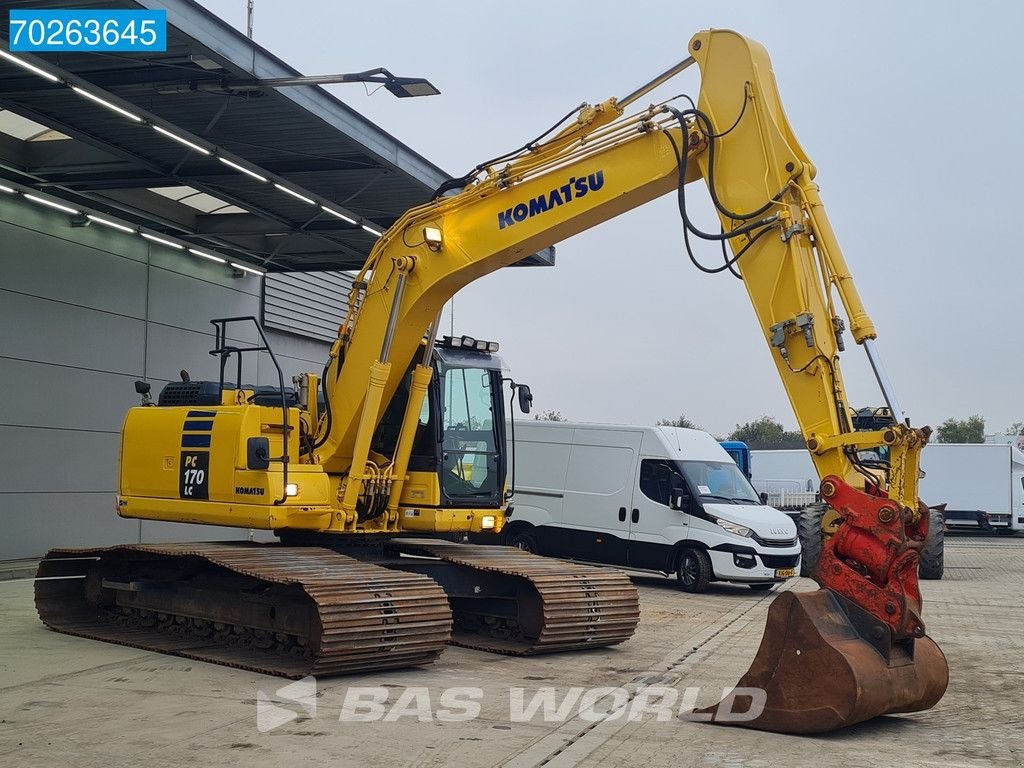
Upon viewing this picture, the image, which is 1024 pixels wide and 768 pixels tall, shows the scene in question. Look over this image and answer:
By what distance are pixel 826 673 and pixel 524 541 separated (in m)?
11.6

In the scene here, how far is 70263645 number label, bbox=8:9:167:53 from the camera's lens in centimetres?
1101

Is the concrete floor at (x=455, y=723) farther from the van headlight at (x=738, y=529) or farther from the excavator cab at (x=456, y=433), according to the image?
the van headlight at (x=738, y=529)

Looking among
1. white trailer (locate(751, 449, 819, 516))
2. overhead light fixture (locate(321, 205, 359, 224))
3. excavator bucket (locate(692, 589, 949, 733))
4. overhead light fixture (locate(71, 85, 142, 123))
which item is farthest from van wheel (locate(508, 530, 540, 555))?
white trailer (locate(751, 449, 819, 516))

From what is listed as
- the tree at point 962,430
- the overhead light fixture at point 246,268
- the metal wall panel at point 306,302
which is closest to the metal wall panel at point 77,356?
the overhead light fixture at point 246,268

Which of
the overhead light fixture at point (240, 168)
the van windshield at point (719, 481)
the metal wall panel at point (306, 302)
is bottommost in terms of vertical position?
the van windshield at point (719, 481)

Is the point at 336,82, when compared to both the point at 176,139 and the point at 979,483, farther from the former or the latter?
the point at 979,483

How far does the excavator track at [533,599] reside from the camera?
1034 cm

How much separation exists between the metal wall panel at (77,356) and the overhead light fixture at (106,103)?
12.5ft

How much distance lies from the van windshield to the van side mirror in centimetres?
19

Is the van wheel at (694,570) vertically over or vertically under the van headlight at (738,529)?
under

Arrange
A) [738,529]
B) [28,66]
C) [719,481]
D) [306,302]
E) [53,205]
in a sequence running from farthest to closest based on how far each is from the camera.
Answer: [306,302] → [719,481] → [53,205] → [738,529] → [28,66]

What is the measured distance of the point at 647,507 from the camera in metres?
17.1

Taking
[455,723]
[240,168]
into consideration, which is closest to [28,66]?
[240,168]

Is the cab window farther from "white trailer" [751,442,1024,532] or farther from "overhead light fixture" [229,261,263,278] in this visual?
"white trailer" [751,442,1024,532]
